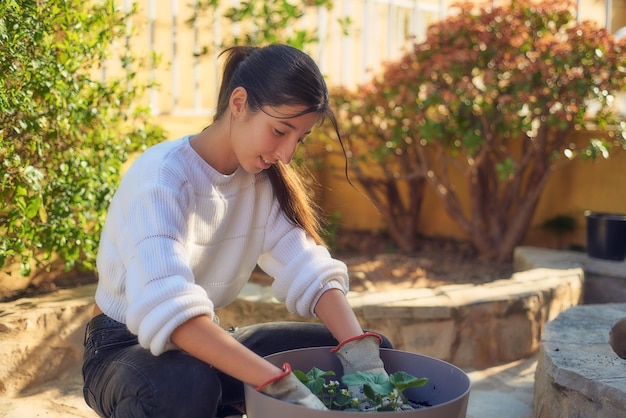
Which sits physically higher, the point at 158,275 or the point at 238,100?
the point at 238,100

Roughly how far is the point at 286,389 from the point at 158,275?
35 cm

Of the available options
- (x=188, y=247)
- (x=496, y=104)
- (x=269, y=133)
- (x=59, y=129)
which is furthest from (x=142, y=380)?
(x=496, y=104)

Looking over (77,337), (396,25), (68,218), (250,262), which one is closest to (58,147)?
(68,218)

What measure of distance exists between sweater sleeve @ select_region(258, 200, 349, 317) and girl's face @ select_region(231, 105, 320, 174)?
0.89ft

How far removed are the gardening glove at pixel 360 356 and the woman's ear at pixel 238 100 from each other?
60 cm

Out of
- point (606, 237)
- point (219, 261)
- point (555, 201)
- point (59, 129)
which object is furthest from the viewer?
point (555, 201)

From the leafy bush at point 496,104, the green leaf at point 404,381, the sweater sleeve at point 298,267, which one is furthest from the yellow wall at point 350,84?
the green leaf at point 404,381

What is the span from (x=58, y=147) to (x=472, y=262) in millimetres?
2495

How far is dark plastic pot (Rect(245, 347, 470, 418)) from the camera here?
1524mm

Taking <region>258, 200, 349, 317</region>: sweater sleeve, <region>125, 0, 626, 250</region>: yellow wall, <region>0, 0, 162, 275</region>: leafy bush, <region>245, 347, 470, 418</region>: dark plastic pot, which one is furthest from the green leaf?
<region>125, 0, 626, 250</region>: yellow wall

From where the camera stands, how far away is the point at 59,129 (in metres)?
2.99

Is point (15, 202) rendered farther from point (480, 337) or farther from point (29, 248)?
point (480, 337)

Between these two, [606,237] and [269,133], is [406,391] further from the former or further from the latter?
[606,237]

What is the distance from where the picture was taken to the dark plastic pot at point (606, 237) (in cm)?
400
